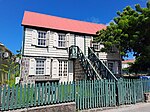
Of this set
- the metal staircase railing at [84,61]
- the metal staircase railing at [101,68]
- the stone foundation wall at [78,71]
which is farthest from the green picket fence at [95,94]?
the stone foundation wall at [78,71]

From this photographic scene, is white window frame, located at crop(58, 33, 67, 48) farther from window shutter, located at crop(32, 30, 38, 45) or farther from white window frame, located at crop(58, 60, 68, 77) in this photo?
window shutter, located at crop(32, 30, 38, 45)

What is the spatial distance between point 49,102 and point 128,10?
13.9 m

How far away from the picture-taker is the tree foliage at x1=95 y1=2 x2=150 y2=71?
14391 millimetres

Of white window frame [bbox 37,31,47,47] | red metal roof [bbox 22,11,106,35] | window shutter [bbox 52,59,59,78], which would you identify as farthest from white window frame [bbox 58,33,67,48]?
window shutter [bbox 52,59,59,78]

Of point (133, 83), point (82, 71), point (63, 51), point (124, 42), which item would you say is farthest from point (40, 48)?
point (133, 83)

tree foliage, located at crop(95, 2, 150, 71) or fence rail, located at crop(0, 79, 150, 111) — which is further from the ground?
tree foliage, located at crop(95, 2, 150, 71)

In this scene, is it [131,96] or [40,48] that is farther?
[40,48]

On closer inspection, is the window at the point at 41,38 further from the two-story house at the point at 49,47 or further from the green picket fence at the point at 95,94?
the green picket fence at the point at 95,94

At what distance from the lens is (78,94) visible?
8.77 metres

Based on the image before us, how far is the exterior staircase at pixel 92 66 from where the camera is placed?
12328mm

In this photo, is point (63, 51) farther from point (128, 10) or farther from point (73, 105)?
point (73, 105)

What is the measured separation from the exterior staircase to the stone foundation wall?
442 mm

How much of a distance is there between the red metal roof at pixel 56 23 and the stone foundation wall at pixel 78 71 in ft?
13.1

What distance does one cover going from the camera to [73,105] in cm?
830
